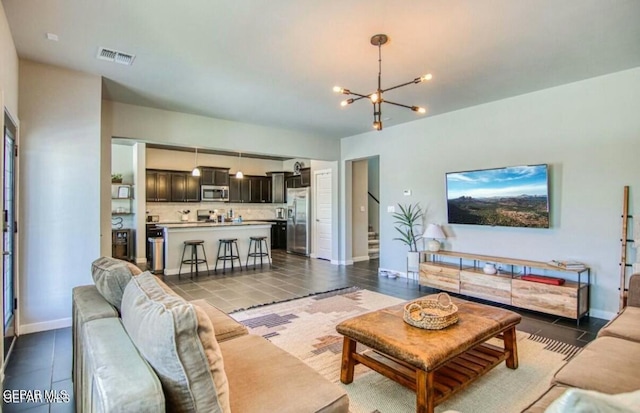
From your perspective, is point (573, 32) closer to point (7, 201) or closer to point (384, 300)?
point (384, 300)

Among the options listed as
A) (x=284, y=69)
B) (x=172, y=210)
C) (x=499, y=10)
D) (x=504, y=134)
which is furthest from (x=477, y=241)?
(x=172, y=210)

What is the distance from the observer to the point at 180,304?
4.03 feet

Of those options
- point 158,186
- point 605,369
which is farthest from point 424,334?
point 158,186

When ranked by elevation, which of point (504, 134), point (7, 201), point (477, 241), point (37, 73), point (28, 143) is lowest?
Answer: point (477, 241)

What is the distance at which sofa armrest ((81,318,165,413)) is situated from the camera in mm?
997

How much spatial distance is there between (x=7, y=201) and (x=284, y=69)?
3033 mm

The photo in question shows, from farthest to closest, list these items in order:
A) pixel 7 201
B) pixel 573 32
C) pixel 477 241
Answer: pixel 477 241 < pixel 7 201 < pixel 573 32

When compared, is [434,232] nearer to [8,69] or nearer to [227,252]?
[227,252]

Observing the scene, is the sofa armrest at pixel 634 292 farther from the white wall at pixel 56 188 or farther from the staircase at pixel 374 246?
the staircase at pixel 374 246

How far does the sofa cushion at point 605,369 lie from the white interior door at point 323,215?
6.17 m

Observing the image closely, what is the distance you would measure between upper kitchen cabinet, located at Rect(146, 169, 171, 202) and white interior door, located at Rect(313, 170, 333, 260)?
3.84 m

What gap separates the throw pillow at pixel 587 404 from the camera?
68 cm

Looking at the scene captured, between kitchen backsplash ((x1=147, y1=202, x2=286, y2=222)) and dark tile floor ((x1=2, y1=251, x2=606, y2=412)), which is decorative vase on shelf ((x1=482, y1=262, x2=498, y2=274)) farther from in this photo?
kitchen backsplash ((x1=147, y1=202, x2=286, y2=222))

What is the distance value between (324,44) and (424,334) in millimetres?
2610
